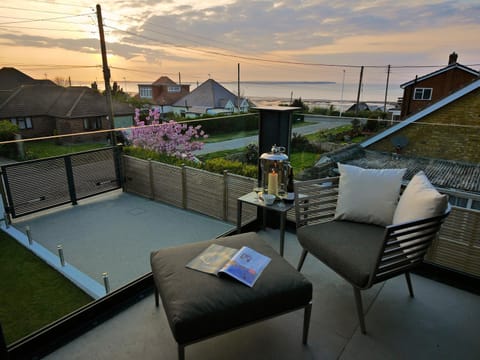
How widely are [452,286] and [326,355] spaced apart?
122 cm

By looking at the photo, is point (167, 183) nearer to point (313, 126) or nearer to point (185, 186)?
point (185, 186)

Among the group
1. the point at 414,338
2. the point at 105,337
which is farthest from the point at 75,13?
the point at 414,338

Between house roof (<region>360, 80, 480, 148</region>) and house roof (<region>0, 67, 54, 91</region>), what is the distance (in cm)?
278

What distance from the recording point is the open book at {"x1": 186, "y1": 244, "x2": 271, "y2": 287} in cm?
142

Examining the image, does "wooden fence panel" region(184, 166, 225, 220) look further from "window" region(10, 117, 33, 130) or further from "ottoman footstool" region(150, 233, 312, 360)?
"ottoman footstool" region(150, 233, 312, 360)

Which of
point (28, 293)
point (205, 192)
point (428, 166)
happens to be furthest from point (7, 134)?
point (428, 166)

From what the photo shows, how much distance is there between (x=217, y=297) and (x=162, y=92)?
364cm

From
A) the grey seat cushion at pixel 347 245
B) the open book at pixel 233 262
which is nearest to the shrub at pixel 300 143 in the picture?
the grey seat cushion at pixel 347 245

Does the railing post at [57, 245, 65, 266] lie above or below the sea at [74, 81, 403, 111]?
below

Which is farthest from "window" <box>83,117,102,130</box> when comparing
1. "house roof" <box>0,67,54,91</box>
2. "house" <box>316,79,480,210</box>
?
"house" <box>316,79,480,210</box>

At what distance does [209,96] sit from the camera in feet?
16.0

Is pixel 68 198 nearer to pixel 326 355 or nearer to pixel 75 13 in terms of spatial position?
pixel 75 13

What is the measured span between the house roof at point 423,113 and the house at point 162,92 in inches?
91.4

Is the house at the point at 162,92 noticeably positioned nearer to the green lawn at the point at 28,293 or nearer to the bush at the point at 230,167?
the bush at the point at 230,167
